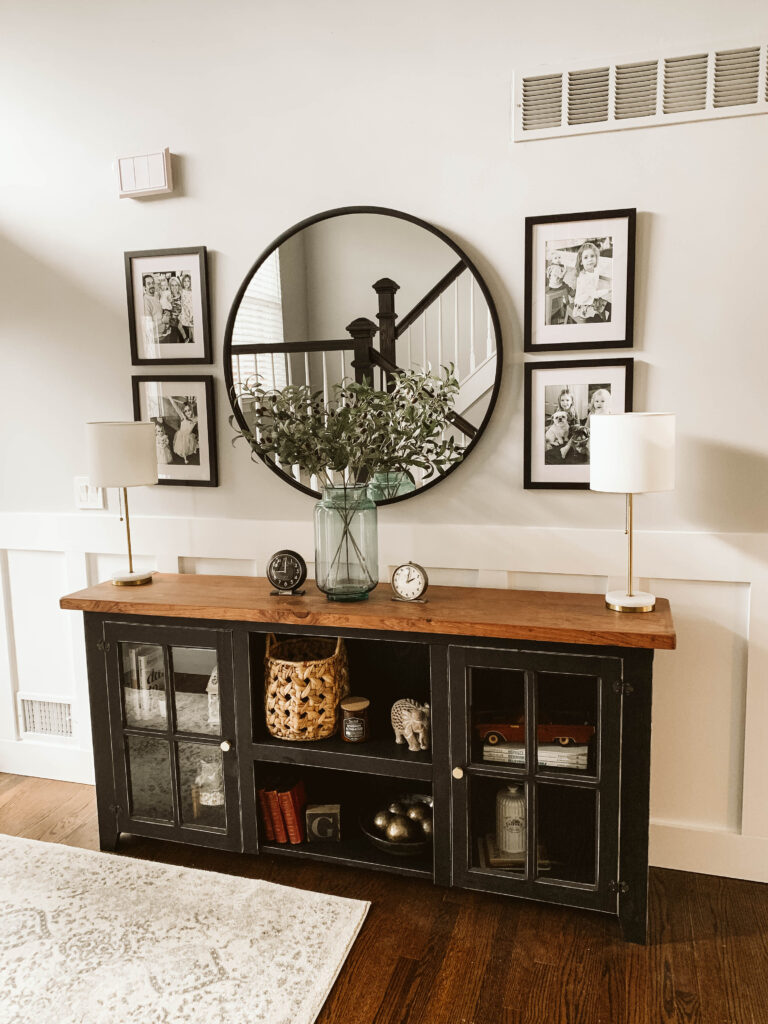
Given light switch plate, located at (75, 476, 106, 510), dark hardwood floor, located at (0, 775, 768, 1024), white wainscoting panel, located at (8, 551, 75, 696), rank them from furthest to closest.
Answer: white wainscoting panel, located at (8, 551, 75, 696), light switch plate, located at (75, 476, 106, 510), dark hardwood floor, located at (0, 775, 768, 1024)

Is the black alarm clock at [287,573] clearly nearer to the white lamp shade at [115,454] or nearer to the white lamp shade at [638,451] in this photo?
the white lamp shade at [115,454]

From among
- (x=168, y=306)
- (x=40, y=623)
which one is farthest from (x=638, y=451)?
(x=40, y=623)

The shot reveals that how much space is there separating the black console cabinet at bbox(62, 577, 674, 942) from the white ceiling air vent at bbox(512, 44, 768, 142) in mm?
1404

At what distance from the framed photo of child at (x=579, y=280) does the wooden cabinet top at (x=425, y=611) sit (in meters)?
0.79

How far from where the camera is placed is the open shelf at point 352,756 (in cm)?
223

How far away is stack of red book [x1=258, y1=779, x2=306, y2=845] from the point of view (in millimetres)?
2391

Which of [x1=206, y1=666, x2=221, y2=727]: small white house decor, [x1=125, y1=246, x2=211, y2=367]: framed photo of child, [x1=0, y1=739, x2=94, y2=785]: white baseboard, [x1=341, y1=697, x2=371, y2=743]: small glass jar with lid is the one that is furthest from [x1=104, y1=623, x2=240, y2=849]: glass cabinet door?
[x1=125, y1=246, x2=211, y2=367]: framed photo of child

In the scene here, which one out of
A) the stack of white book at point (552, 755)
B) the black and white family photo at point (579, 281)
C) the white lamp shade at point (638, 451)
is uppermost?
the black and white family photo at point (579, 281)

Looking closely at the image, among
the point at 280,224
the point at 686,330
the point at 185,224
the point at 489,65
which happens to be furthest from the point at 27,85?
the point at 686,330

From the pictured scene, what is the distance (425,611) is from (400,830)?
70 centimetres

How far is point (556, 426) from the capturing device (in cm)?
238

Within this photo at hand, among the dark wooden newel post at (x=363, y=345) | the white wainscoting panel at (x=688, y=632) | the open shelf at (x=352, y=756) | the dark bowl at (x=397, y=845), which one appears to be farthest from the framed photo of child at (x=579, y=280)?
the dark bowl at (x=397, y=845)

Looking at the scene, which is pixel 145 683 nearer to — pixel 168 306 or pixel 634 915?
pixel 168 306

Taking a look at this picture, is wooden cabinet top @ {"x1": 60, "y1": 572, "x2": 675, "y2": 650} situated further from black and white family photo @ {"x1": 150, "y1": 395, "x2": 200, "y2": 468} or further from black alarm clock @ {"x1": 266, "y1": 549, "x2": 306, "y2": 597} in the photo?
black and white family photo @ {"x1": 150, "y1": 395, "x2": 200, "y2": 468}
